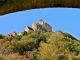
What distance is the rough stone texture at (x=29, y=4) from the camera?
6.69 feet

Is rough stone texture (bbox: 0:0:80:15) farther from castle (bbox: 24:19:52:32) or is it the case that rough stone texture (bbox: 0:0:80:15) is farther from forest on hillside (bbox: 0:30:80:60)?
castle (bbox: 24:19:52:32)

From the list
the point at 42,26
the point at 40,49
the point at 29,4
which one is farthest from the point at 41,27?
the point at 29,4

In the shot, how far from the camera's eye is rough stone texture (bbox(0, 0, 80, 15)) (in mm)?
2039

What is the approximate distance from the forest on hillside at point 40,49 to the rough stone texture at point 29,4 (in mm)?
57319

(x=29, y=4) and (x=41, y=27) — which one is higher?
(x=29, y=4)

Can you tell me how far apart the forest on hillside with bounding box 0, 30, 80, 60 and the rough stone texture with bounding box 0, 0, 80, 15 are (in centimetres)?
5732

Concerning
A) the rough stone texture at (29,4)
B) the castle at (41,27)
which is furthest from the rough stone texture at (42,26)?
the rough stone texture at (29,4)

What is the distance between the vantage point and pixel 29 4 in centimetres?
208

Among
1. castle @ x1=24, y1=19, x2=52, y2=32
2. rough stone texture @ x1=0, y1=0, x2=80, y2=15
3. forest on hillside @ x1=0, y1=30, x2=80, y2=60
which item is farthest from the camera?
Answer: castle @ x1=24, y1=19, x2=52, y2=32

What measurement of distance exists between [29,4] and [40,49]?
228 feet

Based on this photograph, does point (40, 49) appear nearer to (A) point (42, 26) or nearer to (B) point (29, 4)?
(A) point (42, 26)

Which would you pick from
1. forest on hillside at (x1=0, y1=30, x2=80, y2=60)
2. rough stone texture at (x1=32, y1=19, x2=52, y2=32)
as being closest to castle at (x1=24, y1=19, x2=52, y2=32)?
rough stone texture at (x1=32, y1=19, x2=52, y2=32)

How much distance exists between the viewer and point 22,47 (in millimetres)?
66625

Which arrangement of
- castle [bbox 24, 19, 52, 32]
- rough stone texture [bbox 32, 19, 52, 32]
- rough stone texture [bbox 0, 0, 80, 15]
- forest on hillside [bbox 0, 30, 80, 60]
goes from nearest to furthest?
rough stone texture [bbox 0, 0, 80, 15], forest on hillside [bbox 0, 30, 80, 60], castle [bbox 24, 19, 52, 32], rough stone texture [bbox 32, 19, 52, 32]
